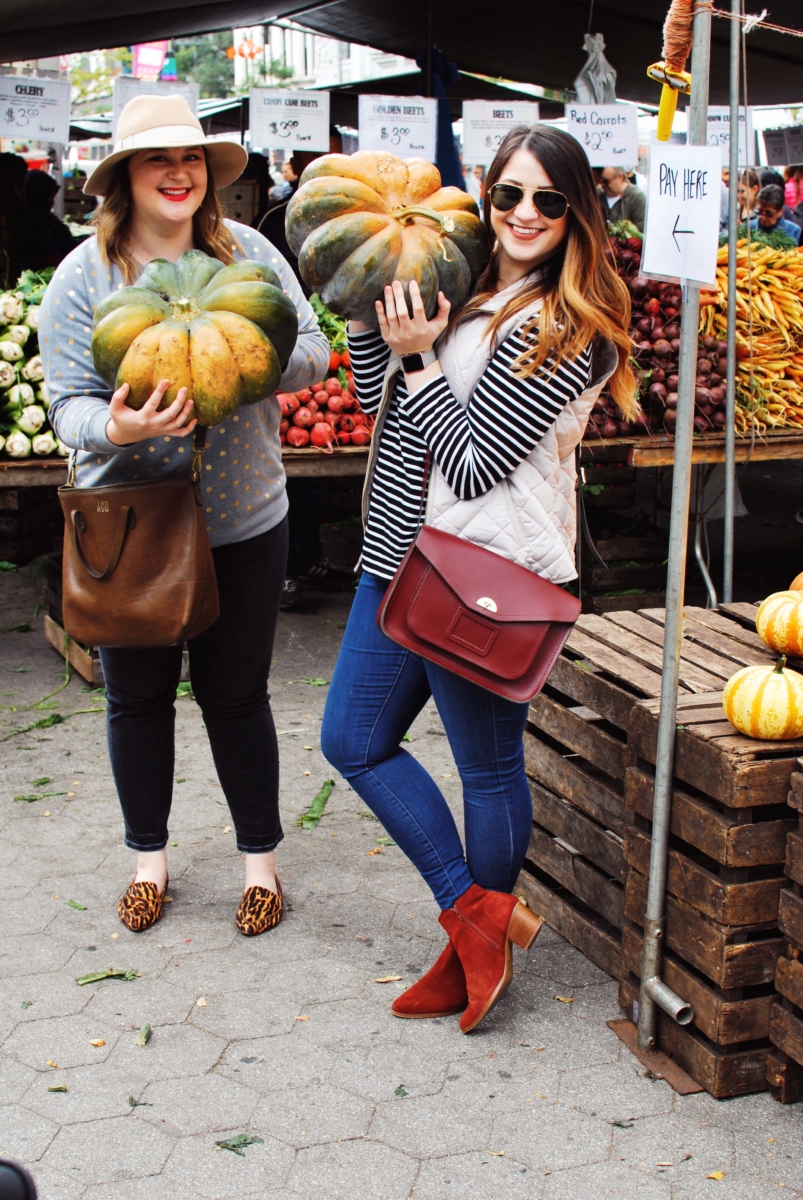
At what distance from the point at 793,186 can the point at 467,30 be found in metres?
6.14

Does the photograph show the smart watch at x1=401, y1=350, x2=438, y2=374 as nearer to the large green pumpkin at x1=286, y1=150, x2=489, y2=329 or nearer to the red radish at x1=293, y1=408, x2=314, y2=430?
the large green pumpkin at x1=286, y1=150, x2=489, y2=329

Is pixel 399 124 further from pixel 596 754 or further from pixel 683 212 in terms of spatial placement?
pixel 596 754

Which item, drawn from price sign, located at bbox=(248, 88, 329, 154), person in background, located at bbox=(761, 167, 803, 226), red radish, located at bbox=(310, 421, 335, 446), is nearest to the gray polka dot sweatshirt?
red radish, located at bbox=(310, 421, 335, 446)

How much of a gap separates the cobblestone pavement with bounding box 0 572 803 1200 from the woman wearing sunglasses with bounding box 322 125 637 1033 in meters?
0.21

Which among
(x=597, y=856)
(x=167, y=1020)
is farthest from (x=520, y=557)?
(x=167, y=1020)

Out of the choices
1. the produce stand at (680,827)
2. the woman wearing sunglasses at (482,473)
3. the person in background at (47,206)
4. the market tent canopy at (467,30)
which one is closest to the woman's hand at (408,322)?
the woman wearing sunglasses at (482,473)

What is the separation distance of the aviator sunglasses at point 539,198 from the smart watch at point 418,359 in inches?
13.1

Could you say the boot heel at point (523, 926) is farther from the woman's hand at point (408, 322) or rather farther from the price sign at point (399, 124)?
the price sign at point (399, 124)

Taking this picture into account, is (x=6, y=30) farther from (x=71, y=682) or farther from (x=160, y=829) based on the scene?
(x=160, y=829)

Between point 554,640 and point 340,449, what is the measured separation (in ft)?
9.91

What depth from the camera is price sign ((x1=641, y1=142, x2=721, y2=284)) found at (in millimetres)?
2363

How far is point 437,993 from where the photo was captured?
9.33ft

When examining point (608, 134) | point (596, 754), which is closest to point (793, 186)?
point (608, 134)

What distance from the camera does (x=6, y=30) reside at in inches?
264
